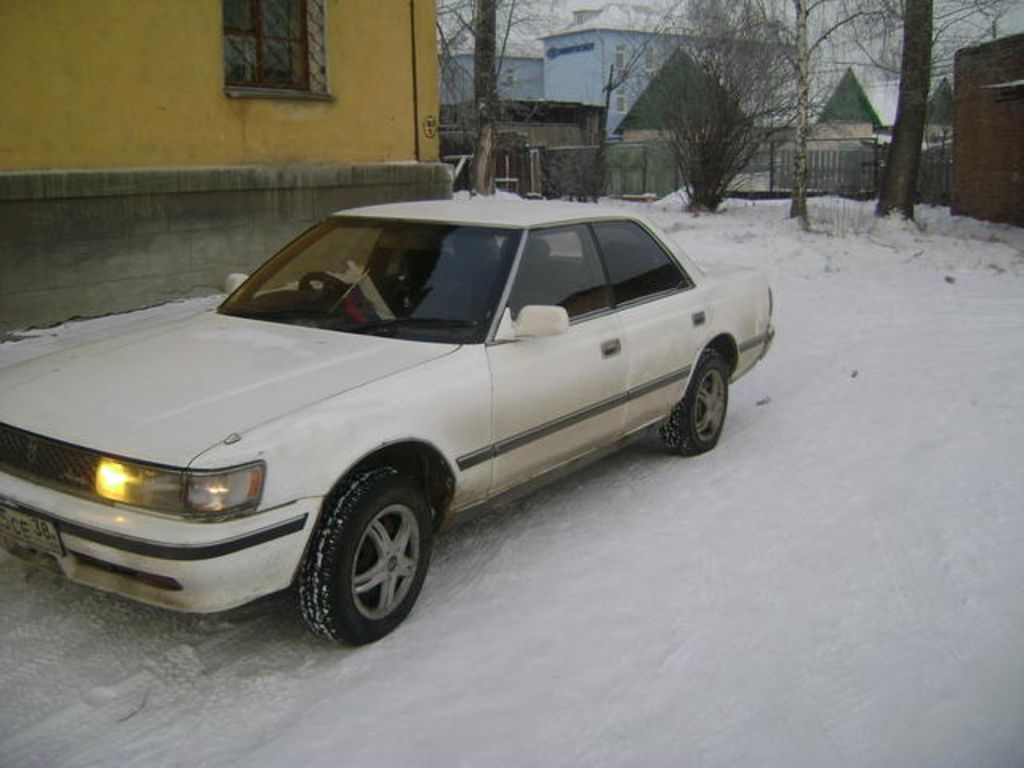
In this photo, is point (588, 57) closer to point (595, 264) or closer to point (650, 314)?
point (650, 314)

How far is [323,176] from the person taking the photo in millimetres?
10852

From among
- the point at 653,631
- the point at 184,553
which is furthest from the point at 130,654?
the point at 653,631

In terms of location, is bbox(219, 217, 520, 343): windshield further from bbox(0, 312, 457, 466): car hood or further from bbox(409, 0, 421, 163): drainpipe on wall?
bbox(409, 0, 421, 163): drainpipe on wall

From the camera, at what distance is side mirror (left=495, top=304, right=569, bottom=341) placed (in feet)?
14.0

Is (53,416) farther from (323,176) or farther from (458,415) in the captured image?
(323,176)

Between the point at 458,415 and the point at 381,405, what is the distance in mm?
389

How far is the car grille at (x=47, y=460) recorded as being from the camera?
3.40 meters

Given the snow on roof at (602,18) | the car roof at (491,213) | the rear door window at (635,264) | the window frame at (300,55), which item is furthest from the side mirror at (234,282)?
the snow on roof at (602,18)

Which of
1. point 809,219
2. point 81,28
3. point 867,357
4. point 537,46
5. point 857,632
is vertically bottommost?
point 857,632

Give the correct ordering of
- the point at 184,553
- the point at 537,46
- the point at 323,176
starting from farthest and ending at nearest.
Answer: the point at 537,46 < the point at 323,176 < the point at 184,553

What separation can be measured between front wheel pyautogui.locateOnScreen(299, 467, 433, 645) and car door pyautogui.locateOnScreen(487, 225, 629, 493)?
54cm

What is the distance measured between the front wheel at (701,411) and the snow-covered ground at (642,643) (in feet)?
0.41

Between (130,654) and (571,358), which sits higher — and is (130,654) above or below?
below

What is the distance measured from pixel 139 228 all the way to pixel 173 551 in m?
6.48
